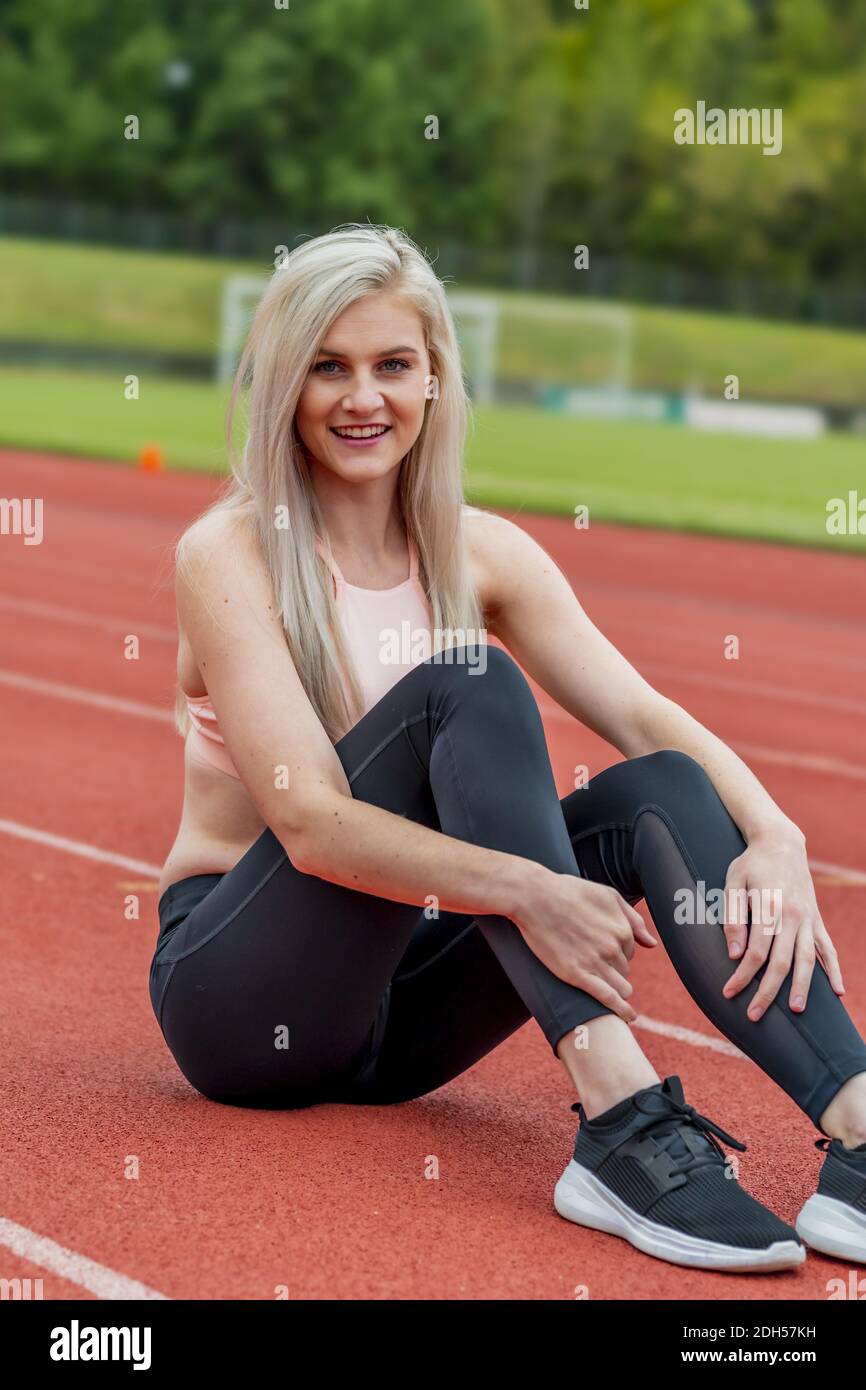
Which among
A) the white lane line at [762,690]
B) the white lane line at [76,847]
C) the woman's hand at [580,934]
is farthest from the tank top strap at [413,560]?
the white lane line at [762,690]

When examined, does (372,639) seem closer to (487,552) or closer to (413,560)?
(413,560)

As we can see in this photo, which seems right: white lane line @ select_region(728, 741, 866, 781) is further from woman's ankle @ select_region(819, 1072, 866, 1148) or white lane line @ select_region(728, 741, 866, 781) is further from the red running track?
woman's ankle @ select_region(819, 1072, 866, 1148)

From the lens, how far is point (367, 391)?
3.24m

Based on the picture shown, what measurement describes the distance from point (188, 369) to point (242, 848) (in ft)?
136

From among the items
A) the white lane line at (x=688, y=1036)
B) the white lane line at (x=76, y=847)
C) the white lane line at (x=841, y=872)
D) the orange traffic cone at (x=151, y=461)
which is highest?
the orange traffic cone at (x=151, y=461)

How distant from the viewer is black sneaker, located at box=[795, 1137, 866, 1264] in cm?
288

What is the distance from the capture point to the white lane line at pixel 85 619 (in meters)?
10.2

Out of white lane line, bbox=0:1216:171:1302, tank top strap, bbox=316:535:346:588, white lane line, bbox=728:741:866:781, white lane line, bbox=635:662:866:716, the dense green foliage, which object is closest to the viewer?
white lane line, bbox=0:1216:171:1302

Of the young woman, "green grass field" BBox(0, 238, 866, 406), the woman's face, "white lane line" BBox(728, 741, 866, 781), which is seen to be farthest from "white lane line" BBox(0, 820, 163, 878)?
"green grass field" BBox(0, 238, 866, 406)

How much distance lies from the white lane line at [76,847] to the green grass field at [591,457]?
27.0 ft

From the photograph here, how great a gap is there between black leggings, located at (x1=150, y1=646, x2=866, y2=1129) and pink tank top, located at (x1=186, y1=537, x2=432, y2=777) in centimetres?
23

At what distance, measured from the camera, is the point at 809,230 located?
65.1 m

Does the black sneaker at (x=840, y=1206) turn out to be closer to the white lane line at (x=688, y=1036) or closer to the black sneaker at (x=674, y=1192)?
the black sneaker at (x=674, y=1192)
